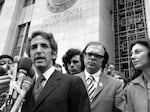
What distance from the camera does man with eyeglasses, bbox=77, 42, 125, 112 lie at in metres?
2.55

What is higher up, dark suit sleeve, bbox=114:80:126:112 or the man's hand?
the man's hand

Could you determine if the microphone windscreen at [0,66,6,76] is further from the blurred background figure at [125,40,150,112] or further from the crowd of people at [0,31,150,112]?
the blurred background figure at [125,40,150,112]

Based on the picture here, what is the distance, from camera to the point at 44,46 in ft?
7.59

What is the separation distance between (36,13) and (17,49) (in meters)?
2.79

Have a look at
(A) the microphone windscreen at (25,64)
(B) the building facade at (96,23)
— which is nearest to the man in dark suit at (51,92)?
(A) the microphone windscreen at (25,64)

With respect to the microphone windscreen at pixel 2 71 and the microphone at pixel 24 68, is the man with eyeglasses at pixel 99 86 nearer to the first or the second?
the microphone at pixel 24 68

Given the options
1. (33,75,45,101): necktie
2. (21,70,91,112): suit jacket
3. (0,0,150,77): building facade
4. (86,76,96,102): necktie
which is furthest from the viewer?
(0,0,150,77): building facade

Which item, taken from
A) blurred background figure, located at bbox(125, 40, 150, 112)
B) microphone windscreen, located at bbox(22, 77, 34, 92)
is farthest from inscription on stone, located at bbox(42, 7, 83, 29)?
microphone windscreen, located at bbox(22, 77, 34, 92)

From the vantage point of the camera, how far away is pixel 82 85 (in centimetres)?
204

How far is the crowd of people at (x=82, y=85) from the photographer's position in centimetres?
192

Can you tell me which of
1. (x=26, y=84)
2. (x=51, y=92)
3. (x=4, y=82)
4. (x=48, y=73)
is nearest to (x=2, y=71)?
(x=4, y=82)

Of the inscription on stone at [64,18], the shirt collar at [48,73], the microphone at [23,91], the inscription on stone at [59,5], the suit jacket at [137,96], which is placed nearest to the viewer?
the microphone at [23,91]

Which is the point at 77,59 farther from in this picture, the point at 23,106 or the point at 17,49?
the point at 17,49

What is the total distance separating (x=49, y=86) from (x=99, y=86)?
952 millimetres
